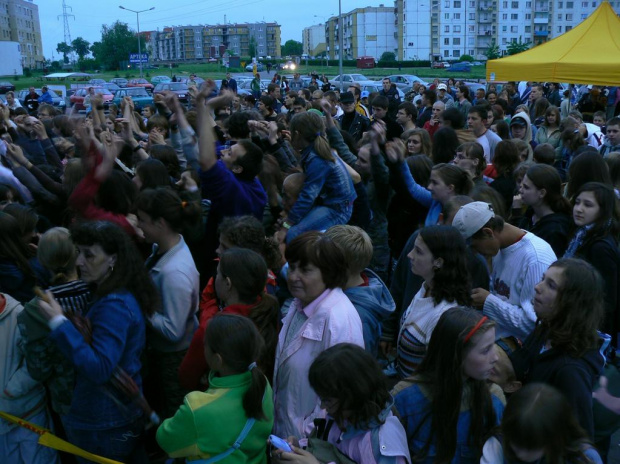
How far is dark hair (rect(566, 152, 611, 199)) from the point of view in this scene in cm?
497

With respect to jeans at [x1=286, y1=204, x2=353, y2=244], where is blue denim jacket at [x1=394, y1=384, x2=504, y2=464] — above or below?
below

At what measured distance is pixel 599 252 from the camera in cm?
402

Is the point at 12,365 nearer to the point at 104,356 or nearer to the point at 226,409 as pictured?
the point at 104,356

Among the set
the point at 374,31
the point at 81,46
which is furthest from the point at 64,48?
the point at 374,31

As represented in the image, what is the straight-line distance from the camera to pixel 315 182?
518 centimetres

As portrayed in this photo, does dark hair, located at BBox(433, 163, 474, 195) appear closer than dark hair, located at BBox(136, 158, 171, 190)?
Yes

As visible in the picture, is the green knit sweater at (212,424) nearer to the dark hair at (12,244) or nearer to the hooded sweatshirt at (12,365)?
the hooded sweatshirt at (12,365)

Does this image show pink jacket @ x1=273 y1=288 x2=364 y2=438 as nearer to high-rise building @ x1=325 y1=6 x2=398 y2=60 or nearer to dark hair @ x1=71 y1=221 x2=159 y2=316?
dark hair @ x1=71 y1=221 x2=159 y2=316

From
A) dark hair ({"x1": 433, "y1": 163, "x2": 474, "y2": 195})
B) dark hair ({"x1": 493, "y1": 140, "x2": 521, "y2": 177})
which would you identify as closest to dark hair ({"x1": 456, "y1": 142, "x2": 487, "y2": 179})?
dark hair ({"x1": 493, "y1": 140, "x2": 521, "y2": 177})

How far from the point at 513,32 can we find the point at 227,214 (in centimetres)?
13717

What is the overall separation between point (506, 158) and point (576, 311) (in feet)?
12.1

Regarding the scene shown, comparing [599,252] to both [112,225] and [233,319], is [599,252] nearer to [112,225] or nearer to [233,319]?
[233,319]

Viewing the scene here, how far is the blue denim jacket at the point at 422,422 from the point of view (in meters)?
2.45

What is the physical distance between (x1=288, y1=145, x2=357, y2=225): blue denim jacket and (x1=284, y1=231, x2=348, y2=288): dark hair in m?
2.01
